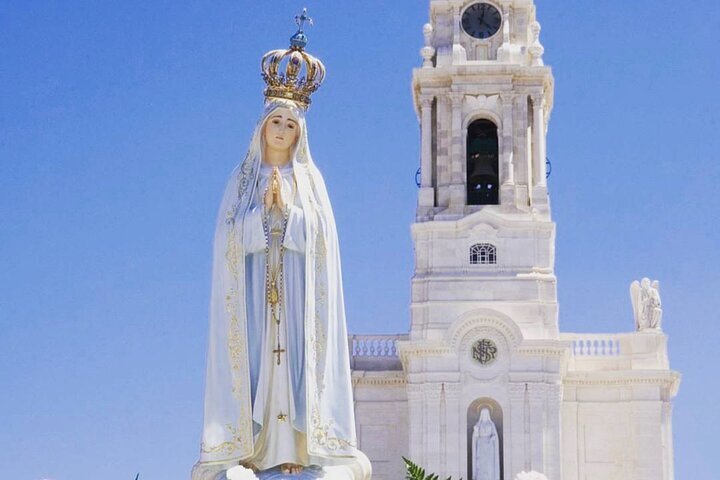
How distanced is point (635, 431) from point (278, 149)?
37.2 meters

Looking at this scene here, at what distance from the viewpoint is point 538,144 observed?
5188 centimetres

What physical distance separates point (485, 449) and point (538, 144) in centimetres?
994

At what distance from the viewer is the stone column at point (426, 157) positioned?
169 ft

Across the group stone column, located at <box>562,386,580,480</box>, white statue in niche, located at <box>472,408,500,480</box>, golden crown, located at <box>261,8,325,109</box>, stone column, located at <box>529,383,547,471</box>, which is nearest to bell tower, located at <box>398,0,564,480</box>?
stone column, located at <box>529,383,547,471</box>

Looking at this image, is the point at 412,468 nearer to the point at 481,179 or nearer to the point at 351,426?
the point at 351,426

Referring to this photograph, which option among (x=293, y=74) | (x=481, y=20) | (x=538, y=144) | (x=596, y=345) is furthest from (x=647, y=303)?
(x=293, y=74)

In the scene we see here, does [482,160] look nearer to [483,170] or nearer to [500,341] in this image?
[483,170]

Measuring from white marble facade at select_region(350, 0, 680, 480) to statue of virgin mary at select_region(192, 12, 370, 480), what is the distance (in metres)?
34.5

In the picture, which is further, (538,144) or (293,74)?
(538,144)

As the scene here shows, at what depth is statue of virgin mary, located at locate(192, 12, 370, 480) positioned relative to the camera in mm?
13492

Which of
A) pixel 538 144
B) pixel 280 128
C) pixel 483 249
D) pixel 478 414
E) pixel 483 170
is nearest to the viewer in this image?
pixel 280 128

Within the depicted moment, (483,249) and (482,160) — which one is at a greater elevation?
(482,160)

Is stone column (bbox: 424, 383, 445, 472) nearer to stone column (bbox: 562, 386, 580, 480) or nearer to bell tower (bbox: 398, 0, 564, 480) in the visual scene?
bell tower (bbox: 398, 0, 564, 480)

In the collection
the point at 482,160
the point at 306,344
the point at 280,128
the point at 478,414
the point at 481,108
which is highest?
the point at 481,108
